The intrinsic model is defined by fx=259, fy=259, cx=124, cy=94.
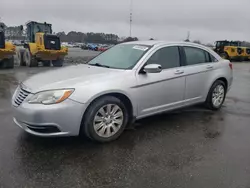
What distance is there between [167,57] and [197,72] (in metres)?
0.77

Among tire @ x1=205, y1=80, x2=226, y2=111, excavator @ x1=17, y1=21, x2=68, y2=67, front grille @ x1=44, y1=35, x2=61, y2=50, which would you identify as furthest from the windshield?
front grille @ x1=44, y1=35, x2=61, y2=50

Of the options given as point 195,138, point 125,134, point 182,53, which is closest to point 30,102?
point 125,134

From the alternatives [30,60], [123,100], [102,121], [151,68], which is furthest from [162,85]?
[30,60]

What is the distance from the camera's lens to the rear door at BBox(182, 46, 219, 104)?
16.4ft

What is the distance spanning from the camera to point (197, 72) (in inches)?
201

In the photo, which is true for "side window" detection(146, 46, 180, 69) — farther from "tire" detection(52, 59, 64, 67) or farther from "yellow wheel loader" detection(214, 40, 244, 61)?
"yellow wheel loader" detection(214, 40, 244, 61)

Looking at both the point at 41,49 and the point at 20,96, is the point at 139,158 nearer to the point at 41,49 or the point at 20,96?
the point at 20,96

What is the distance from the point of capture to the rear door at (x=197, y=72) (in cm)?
499

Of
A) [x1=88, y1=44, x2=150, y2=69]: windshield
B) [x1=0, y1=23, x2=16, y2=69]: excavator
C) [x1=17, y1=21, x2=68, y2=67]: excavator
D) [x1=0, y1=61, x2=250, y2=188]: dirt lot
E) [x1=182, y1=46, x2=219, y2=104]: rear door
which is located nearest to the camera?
[x1=0, y1=61, x2=250, y2=188]: dirt lot

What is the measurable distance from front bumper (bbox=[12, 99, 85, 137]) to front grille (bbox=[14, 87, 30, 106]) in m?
0.12

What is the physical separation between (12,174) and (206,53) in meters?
4.40

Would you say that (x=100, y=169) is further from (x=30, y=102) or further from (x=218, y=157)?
(x=218, y=157)

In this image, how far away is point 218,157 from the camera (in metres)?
3.56

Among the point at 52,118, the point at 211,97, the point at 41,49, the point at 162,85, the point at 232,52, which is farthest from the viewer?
the point at 232,52
